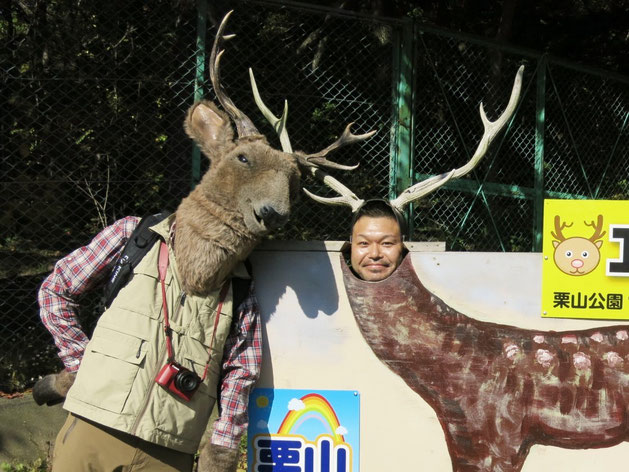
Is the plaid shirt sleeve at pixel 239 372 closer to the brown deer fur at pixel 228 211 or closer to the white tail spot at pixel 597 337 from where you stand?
the brown deer fur at pixel 228 211

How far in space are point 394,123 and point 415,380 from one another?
293 centimetres

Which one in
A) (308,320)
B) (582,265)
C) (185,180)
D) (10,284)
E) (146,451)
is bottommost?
(146,451)

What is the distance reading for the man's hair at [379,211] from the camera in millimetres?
3371

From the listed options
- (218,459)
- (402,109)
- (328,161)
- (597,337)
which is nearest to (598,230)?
(597,337)

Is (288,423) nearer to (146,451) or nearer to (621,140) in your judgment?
(146,451)

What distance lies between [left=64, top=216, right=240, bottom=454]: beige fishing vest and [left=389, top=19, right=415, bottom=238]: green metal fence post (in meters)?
2.94

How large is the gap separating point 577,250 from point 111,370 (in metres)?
1.95

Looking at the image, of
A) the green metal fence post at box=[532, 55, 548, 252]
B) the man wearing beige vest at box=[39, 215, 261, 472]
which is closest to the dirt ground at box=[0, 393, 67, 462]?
the man wearing beige vest at box=[39, 215, 261, 472]

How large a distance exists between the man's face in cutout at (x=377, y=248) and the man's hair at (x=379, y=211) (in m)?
0.01

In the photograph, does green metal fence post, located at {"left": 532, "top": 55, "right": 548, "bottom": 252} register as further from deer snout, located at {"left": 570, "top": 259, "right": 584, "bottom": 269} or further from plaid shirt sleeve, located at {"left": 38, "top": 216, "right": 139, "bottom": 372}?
plaid shirt sleeve, located at {"left": 38, "top": 216, "right": 139, "bottom": 372}

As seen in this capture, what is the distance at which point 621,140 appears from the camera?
26.2 feet

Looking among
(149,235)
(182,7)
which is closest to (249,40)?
(182,7)

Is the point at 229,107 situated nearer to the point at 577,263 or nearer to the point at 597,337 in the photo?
the point at 577,263

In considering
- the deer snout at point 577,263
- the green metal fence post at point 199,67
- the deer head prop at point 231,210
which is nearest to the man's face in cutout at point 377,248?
the deer head prop at point 231,210
